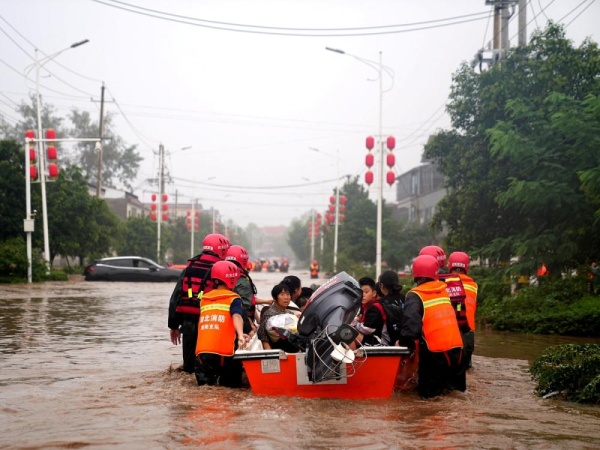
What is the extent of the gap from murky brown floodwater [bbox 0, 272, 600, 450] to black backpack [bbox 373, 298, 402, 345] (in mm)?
707

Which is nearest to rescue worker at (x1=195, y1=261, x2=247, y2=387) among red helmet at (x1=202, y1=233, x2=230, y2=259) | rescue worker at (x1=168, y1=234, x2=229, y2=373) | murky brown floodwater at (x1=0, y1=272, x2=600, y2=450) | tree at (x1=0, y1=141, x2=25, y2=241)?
murky brown floodwater at (x1=0, y1=272, x2=600, y2=450)

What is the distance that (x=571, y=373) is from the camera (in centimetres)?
934

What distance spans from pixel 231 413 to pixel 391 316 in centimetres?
213

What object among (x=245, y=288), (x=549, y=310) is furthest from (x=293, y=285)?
(x=549, y=310)

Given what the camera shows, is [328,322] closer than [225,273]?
Yes

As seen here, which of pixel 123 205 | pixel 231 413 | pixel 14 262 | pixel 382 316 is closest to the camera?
pixel 231 413

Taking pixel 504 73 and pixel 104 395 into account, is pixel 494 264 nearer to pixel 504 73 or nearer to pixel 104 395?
pixel 504 73

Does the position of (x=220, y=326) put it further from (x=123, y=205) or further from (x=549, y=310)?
(x=123, y=205)

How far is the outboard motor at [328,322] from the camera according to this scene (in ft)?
27.2

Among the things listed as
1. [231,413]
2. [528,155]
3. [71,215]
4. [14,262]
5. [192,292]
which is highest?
[528,155]

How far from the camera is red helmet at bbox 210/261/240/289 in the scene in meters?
9.20

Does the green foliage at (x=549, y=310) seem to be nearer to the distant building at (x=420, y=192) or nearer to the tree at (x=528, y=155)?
the tree at (x=528, y=155)

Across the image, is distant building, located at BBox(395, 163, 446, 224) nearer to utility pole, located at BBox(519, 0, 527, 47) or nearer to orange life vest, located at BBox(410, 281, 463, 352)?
utility pole, located at BBox(519, 0, 527, 47)

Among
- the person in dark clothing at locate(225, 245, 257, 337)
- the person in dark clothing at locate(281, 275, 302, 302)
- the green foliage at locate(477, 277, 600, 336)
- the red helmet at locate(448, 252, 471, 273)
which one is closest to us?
the person in dark clothing at locate(225, 245, 257, 337)
